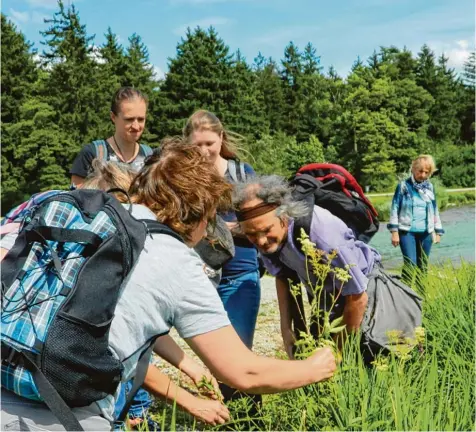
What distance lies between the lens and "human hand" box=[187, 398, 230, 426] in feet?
7.59

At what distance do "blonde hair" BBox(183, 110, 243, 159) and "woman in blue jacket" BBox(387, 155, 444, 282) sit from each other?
13.8 feet

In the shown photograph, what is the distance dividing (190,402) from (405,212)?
5888 millimetres

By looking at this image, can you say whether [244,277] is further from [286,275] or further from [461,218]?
[461,218]

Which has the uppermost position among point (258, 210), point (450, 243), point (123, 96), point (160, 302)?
point (123, 96)

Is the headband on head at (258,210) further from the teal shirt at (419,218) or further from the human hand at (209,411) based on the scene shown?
the teal shirt at (419,218)

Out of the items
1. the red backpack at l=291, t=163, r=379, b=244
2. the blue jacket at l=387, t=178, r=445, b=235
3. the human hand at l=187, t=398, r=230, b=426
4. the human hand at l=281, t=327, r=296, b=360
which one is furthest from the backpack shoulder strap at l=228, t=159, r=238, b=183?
the blue jacket at l=387, t=178, r=445, b=235

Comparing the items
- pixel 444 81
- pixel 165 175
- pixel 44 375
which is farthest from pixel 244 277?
pixel 444 81

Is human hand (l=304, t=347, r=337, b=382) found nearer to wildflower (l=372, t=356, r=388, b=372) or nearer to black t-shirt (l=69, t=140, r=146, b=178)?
wildflower (l=372, t=356, r=388, b=372)

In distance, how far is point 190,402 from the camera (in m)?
2.35

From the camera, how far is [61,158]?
39500 mm

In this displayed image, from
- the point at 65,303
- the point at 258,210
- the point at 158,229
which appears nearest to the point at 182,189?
the point at 158,229

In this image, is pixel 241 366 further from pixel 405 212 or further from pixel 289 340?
pixel 405 212

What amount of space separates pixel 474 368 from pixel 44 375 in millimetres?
2560

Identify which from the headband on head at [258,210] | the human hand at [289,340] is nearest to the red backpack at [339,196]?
the headband on head at [258,210]
